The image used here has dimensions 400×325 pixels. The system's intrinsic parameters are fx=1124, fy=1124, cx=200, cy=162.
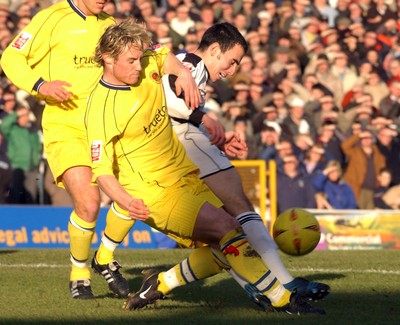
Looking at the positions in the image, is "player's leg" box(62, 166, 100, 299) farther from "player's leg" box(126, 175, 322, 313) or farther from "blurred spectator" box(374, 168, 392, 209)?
"blurred spectator" box(374, 168, 392, 209)

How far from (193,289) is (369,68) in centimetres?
1150

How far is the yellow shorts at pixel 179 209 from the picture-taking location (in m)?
7.69

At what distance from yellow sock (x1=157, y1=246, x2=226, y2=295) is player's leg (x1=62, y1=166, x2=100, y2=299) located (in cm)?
112

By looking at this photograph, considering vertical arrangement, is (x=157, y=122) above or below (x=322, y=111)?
above

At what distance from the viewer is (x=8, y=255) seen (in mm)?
13742

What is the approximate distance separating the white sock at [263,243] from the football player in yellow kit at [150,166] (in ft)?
0.62

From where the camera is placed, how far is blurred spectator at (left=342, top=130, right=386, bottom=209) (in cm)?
1844

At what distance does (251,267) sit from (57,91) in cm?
236

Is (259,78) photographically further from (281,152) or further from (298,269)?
(298,269)

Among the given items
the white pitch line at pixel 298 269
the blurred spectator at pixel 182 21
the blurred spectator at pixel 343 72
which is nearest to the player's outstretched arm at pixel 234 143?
the white pitch line at pixel 298 269

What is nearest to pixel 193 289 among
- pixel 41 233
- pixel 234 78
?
pixel 41 233

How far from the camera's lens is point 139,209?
721 cm

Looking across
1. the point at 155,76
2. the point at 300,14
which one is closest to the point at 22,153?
the point at 300,14

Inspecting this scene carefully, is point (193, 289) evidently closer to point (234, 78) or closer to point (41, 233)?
point (41, 233)
